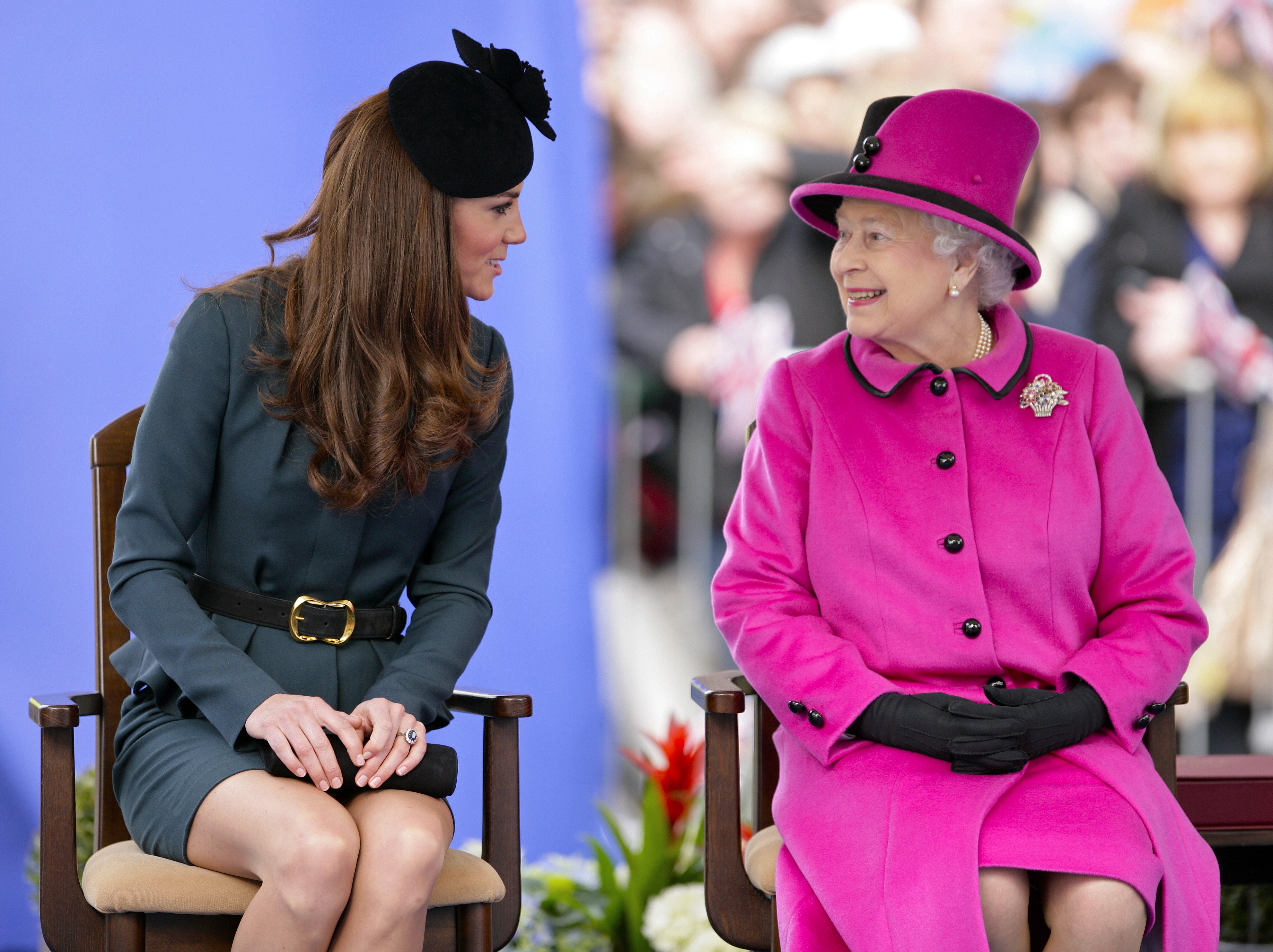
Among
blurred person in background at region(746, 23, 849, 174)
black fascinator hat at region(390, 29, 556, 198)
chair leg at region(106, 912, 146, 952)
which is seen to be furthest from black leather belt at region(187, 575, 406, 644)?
blurred person in background at region(746, 23, 849, 174)

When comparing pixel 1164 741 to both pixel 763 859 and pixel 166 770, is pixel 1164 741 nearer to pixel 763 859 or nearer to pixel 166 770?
pixel 763 859

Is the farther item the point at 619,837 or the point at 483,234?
the point at 619,837

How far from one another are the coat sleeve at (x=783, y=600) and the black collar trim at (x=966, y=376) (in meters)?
0.13

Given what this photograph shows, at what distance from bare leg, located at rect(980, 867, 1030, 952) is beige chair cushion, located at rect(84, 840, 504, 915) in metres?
0.73

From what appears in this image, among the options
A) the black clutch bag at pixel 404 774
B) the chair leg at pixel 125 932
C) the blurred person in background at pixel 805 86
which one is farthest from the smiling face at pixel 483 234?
the blurred person in background at pixel 805 86

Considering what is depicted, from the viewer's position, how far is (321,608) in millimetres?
2035

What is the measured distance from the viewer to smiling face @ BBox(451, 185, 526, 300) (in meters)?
2.10

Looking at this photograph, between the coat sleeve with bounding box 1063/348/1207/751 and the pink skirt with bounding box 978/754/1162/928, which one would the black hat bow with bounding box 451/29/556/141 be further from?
the pink skirt with bounding box 978/754/1162/928

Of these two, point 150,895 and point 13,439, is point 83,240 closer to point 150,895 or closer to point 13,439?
point 13,439

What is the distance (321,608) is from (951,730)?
1.00 meters

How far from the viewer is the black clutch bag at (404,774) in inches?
72.0

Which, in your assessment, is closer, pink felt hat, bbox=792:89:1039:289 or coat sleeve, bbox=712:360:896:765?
coat sleeve, bbox=712:360:896:765

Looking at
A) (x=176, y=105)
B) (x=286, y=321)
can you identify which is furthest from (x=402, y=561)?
(x=176, y=105)

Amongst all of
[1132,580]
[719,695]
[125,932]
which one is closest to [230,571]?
[125,932]
